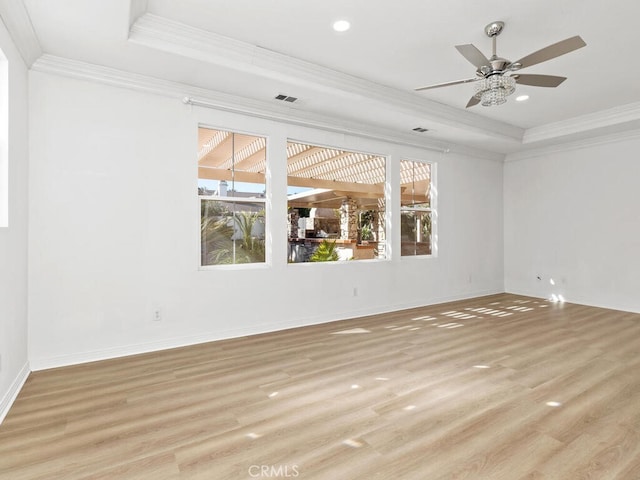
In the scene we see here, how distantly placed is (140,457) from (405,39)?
370 cm

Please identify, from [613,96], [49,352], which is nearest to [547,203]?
[613,96]

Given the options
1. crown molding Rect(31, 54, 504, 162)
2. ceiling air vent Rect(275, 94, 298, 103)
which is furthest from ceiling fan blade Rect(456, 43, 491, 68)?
crown molding Rect(31, 54, 504, 162)

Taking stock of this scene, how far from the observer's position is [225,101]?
4004 millimetres

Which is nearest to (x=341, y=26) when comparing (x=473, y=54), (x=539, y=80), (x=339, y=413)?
(x=473, y=54)

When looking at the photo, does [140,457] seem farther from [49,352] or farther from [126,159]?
[126,159]

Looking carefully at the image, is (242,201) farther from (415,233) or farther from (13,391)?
(415,233)

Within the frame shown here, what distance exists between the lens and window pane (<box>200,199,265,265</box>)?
161 inches

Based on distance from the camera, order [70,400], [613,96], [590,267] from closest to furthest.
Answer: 1. [70,400]
2. [613,96]
3. [590,267]

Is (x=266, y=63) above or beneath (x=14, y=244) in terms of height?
above

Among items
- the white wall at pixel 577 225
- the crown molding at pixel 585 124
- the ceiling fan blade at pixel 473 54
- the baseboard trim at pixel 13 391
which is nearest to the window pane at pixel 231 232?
the baseboard trim at pixel 13 391

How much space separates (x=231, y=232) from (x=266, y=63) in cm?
188

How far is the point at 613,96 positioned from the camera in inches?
181

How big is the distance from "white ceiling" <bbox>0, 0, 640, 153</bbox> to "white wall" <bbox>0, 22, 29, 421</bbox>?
302 millimetres

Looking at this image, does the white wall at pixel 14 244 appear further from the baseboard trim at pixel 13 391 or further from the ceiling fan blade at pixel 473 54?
the ceiling fan blade at pixel 473 54
